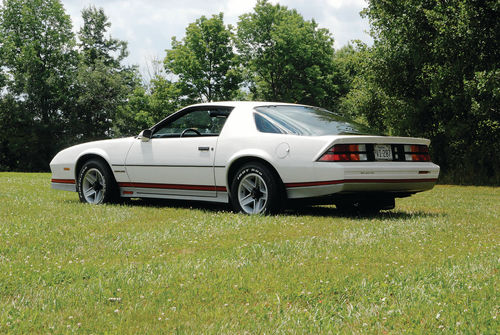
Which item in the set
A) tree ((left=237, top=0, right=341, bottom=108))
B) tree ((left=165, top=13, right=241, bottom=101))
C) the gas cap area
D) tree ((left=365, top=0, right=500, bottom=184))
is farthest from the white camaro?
tree ((left=237, top=0, right=341, bottom=108))

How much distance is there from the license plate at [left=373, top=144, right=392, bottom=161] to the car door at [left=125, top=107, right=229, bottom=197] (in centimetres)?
224

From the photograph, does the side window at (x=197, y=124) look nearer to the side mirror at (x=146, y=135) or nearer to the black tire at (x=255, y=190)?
the side mirror at (x=146, y=135)

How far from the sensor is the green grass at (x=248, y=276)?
282cm

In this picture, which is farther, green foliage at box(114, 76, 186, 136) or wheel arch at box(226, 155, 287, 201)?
green foliage at box(114, 76, 186, 136)

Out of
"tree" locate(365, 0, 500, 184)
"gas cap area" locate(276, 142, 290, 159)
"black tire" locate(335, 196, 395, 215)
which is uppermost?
"tree" locate(365, 0, 500, 184)

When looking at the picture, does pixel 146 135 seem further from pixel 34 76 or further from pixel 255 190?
pixel 34 76

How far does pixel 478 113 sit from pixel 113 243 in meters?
18.0

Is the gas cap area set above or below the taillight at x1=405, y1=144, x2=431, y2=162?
above

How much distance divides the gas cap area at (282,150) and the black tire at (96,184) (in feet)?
10.6

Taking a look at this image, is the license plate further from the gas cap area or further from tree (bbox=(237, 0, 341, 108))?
tree (bbox=(237, 0, 341, 108))

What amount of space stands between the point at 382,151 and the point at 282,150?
1284mm

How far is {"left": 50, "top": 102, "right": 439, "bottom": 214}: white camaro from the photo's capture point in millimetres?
6547

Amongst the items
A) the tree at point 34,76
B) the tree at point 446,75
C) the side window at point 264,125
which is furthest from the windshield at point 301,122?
the tree at point 34,76

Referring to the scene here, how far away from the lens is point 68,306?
3.05 metres
